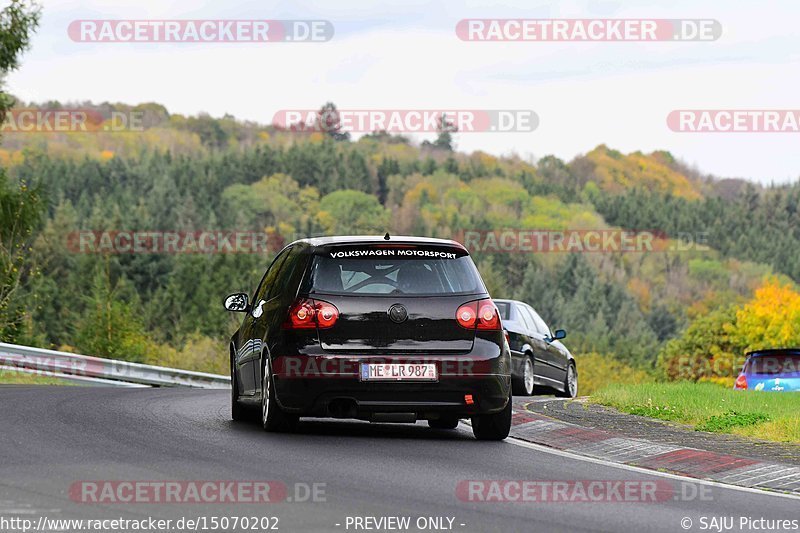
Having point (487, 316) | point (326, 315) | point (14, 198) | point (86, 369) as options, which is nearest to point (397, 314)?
point (326, 315)

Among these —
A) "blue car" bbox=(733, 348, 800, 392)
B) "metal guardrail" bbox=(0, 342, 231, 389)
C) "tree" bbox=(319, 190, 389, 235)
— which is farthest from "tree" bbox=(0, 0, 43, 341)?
"tree" bbox=(319, 190, 389, 235)

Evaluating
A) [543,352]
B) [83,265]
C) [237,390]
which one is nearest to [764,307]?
[83,265]

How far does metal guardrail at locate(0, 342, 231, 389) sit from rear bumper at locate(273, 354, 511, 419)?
625 inches

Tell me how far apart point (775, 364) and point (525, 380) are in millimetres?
4647

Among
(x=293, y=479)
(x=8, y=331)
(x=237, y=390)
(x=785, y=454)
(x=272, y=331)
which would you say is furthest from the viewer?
(x=8, y=331)

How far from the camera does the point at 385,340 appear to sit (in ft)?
37.9

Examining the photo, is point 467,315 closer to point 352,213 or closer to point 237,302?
point 237,302

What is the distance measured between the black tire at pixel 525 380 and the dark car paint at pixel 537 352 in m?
0.08

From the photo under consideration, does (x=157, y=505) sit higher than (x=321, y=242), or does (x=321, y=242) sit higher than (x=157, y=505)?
(x=321, y=242)

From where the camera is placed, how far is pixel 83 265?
116438mm

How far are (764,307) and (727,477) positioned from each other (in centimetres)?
10780

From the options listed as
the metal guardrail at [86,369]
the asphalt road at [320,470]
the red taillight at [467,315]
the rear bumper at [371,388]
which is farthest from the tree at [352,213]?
the rear bumper at [371,388]

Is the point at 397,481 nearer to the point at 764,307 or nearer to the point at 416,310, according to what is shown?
the point at 416,310
